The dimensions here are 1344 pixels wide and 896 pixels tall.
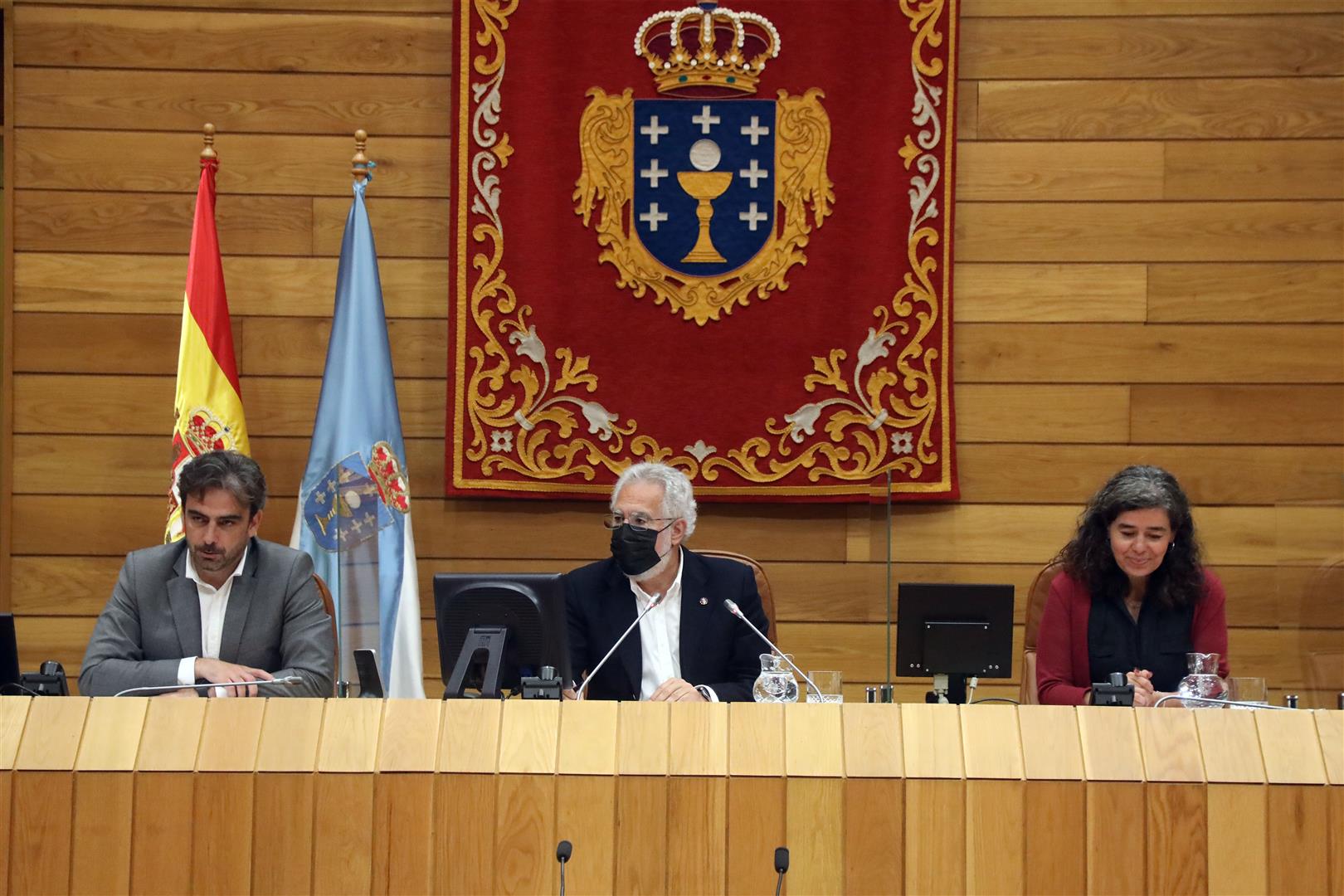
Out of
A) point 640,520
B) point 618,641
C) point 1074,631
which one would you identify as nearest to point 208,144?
point 640,520

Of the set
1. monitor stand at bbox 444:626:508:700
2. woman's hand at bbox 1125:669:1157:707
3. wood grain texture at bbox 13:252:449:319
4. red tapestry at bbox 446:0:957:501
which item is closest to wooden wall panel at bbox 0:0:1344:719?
wood grain texture at bbox 13:252:449:319

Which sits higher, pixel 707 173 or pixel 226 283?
pixel 707 173

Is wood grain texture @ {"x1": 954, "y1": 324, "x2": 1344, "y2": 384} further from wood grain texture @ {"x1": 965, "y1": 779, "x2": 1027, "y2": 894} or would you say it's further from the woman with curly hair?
wood grain texture @ {"x1": 965, "y1": 779, "x2": 1027, "y2": 894}

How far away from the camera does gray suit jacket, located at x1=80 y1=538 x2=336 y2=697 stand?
291 cm

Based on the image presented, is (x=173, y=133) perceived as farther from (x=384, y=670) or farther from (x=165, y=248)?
(x=384, y=670)

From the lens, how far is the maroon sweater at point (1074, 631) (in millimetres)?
3039

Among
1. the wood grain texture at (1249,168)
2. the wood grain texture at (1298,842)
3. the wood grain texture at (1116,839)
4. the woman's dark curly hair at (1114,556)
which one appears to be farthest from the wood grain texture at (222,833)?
the wood grain texture at (1249,168)

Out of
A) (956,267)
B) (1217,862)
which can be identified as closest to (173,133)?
(956,267)

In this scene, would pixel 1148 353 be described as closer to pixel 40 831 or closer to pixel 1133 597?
pixel 1133 597

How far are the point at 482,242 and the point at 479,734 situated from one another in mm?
2324

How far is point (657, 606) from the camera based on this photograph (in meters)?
3.19

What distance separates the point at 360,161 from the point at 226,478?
4.15ft

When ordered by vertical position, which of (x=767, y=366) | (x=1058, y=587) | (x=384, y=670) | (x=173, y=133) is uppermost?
(x=173, y=133)

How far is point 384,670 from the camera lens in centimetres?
376
